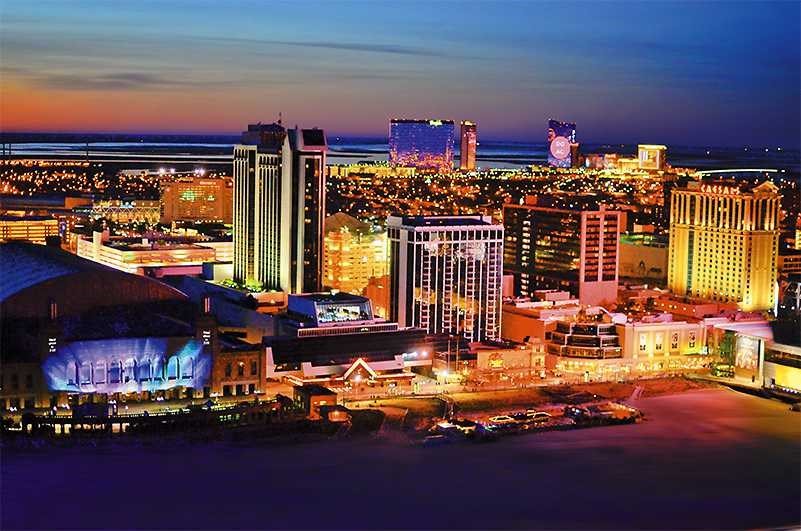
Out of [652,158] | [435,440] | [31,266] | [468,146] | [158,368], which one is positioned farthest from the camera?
[468,146]

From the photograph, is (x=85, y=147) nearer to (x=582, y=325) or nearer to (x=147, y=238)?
(x=147, y=238)

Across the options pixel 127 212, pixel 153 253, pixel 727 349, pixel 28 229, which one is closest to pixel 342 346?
pixel 727 349

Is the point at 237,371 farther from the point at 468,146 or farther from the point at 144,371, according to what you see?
the point at 468,146

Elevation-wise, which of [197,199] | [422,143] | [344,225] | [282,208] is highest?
[422,143]

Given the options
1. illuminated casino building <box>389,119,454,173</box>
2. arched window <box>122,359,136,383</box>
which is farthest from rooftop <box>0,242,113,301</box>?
illuminated casino building <box>389,119,454,173</box>

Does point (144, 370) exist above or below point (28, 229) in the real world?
below

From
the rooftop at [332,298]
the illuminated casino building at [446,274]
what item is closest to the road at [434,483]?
the rooftop at [332,298]

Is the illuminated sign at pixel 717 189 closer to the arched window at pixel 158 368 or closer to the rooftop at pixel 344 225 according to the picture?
the rooftop at pixel 344 225
